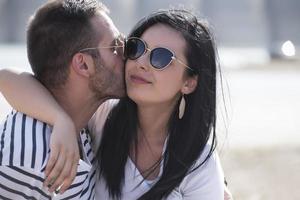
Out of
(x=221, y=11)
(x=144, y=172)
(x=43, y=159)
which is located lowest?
(x=221, y=11)

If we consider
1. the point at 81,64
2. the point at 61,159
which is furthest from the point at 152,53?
the point at 61,159

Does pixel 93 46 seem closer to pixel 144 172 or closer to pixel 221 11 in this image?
pixel 144 172

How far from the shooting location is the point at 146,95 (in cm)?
299

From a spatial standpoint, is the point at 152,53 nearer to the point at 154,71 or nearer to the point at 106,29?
the point at 154,71

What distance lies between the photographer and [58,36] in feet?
9.51

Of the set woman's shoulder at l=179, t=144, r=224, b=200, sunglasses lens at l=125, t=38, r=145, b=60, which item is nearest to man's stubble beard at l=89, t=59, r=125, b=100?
sunglasses lens at l=125, t=38, r=145, b=60

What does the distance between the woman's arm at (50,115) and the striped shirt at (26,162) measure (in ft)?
0.10

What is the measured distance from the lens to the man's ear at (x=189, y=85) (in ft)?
10.1

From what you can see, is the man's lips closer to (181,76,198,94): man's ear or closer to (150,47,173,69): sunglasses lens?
(150,47,173,69): sunglasses lens

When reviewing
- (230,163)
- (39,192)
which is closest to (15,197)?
(39,192)

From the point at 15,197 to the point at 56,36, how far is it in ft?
2.27

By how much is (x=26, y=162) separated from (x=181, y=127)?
88cm

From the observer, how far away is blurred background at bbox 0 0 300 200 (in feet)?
22.7

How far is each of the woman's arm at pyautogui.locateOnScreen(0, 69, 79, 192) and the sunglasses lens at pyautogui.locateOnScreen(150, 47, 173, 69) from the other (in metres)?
0.44
